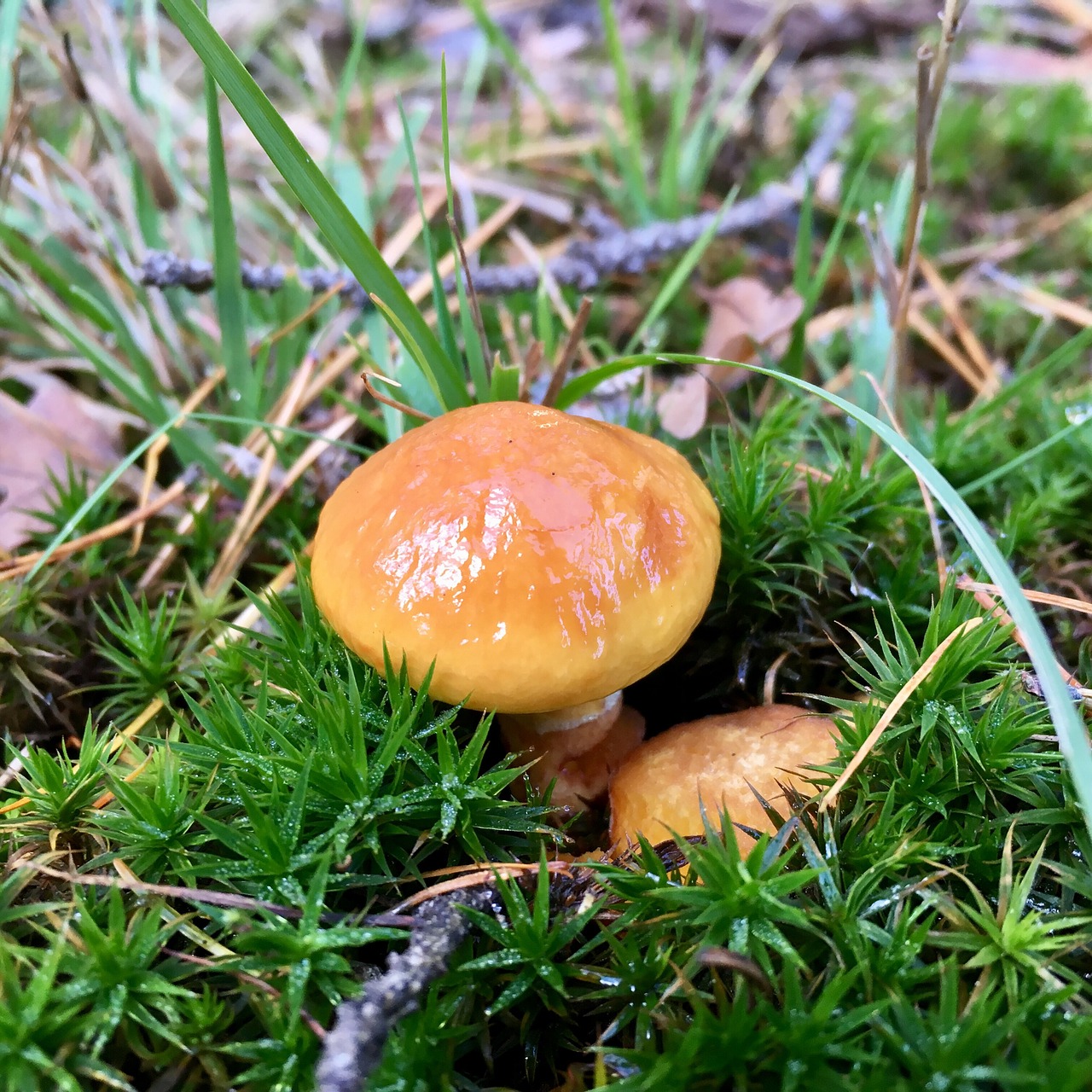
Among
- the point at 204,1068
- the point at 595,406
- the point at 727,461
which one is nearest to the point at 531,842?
the point at 204,1068

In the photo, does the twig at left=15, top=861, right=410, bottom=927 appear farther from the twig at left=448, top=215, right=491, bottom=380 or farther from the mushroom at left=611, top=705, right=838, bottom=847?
the twig at left=448, top=215, right=491, bottom=380

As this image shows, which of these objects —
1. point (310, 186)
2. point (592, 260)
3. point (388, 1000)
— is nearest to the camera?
point (388, 1000)

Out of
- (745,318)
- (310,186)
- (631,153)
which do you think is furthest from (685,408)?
(631,153)

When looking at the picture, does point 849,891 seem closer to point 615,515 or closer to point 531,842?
point 531,842

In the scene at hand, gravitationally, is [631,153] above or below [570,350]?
below

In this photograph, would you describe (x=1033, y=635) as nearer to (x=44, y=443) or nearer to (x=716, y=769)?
(x=716, y=769)

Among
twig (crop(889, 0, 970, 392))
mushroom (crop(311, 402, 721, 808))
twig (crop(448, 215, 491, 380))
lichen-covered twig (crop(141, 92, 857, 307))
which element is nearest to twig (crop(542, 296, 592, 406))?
twig (crop(448, 215, 491, 380))

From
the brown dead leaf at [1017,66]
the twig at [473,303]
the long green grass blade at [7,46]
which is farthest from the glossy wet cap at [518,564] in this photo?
the brown dead leaf at [1017,66]

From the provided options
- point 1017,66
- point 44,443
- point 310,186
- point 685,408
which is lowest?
point 1017,66
